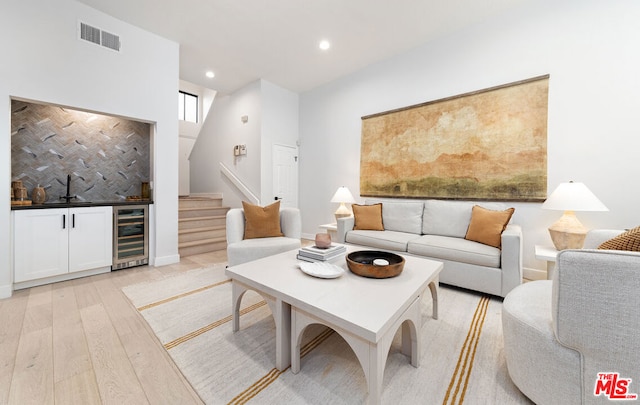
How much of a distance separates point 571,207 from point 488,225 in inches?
25.0

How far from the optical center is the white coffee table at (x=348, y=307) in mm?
1009

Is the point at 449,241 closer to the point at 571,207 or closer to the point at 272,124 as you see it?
the point at 571,207

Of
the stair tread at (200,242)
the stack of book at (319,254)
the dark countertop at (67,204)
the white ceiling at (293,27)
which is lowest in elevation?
the stair tread at (200,242)

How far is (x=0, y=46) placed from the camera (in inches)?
88.9

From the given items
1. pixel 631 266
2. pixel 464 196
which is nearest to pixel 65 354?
pixel 631 266

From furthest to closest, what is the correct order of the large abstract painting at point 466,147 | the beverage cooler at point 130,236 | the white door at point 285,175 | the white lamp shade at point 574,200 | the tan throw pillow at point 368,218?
1. the white door at point 285,175
2. the tan throw pillow at point 368,218
3. the beverage cooler at point 130,236
4. the large abstract painting at point 466,147
5. the white lamp shade at point 574,200

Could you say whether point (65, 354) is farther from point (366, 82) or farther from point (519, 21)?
point (519, 21)

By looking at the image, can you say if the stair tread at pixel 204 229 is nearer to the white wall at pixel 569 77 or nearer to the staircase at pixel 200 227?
the staircase at pixel 200 227

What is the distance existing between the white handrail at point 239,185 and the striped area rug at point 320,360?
8.56 ft

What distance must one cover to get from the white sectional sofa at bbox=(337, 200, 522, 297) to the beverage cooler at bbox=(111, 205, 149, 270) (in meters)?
2.63

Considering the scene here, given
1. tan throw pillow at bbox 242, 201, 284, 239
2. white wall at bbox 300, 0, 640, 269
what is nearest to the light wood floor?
tan throw pillow at bbox 242, 201, 284, 239

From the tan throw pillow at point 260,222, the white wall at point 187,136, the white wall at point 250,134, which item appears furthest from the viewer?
the white wall at point 187,136

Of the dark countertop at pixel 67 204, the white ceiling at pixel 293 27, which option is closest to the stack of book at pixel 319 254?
the dark countertop at pixel 67 204

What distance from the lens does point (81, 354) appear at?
4.86 feet
